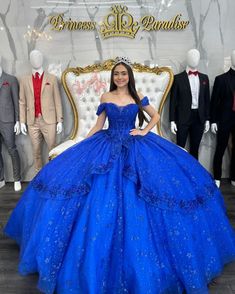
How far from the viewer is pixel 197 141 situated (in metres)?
4.31

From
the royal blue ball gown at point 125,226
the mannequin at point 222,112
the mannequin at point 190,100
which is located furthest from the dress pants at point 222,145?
the royal blue ball gown at point 125,226

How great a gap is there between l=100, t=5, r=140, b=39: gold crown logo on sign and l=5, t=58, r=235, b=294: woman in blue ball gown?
6.53 ft

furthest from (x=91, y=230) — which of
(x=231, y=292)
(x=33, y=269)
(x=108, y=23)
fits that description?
(x=108, y=23)

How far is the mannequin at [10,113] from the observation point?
13.8 feet

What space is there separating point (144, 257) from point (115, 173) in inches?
22.5

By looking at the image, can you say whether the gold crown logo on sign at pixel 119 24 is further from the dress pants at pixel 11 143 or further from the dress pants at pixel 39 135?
the dress pants at pixel 11 143

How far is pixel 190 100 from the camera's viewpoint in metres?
4.11

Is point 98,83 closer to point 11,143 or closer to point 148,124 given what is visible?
point 11,143

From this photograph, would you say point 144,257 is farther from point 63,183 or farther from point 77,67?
point 77,67

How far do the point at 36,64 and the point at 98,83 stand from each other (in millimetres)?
822

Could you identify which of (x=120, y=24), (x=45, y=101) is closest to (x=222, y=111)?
(x=120, y=24)

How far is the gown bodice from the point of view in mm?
2486

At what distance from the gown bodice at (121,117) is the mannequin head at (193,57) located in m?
1.86

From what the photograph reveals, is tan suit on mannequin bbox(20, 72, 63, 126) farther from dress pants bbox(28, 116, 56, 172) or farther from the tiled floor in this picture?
the tiled floor
